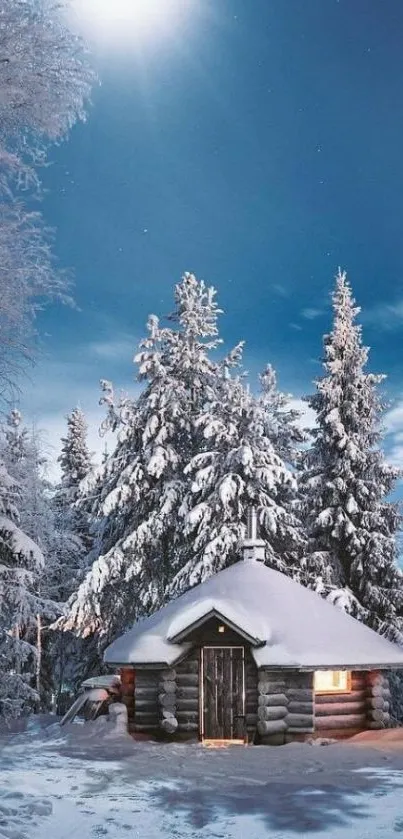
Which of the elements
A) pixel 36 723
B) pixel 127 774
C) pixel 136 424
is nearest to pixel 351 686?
pixel 127 774

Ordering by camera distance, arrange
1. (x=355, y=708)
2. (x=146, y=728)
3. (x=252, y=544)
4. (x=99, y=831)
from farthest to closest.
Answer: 1. (x=252, y=544)
2. (x=355, y=708)
3. (x=146, y=728)
4. (x=99, y=831)

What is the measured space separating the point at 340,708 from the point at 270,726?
223 centimetres

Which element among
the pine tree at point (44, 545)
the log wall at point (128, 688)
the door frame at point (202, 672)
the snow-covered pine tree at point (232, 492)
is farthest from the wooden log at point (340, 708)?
the pine tree at point (44, 545)

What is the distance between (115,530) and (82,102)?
18361 millimetres

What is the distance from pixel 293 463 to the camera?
29719mm

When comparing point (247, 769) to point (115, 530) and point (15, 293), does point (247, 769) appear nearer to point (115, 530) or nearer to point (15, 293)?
point (15, 293)

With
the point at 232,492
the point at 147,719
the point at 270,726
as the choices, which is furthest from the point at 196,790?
the point at 232,492

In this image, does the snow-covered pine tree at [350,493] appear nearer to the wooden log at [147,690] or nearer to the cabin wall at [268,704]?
the cabin wall at [268,704]

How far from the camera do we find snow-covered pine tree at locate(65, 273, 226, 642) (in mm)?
25984

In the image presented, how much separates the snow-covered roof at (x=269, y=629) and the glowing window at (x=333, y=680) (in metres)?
1.00

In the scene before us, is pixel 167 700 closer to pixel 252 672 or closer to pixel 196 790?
pixel 252 672

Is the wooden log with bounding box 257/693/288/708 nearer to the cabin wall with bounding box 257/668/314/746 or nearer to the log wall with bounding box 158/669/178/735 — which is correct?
the cabin wall with bounding box 257/668/314/746

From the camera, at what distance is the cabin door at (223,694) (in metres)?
18.4

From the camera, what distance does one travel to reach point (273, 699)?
58.9 ft
